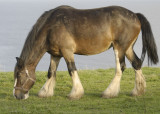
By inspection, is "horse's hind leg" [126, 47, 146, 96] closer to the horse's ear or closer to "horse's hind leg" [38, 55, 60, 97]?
"horse's hind leg" [38, 55, 60, 97]

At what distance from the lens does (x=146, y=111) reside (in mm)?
8070

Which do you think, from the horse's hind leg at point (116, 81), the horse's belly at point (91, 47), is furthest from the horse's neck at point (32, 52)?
the horse's hind leg at point (116, 81)

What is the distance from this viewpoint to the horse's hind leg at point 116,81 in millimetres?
9820

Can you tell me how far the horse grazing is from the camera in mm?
9586

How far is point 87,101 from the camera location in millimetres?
9367

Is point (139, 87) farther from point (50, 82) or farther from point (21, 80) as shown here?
point (21, 80)

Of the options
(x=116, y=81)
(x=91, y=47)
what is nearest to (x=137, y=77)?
(x=116, y=81)

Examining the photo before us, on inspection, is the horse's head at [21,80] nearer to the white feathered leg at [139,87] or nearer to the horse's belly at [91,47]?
the horse's belly at [91,47]

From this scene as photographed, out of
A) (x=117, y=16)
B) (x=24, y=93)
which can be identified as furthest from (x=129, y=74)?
(x=24, y=93)

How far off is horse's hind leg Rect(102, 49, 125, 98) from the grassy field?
0.18 m

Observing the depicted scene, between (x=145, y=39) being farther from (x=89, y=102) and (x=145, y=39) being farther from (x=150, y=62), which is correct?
(x=89, y=102)

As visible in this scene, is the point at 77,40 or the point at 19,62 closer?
the point at 19,62

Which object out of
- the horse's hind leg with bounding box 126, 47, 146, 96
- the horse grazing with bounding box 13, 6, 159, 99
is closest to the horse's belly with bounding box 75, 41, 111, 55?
the horse grazing with bounding box 13, 6, 159, 99

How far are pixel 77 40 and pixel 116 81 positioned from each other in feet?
4.70
